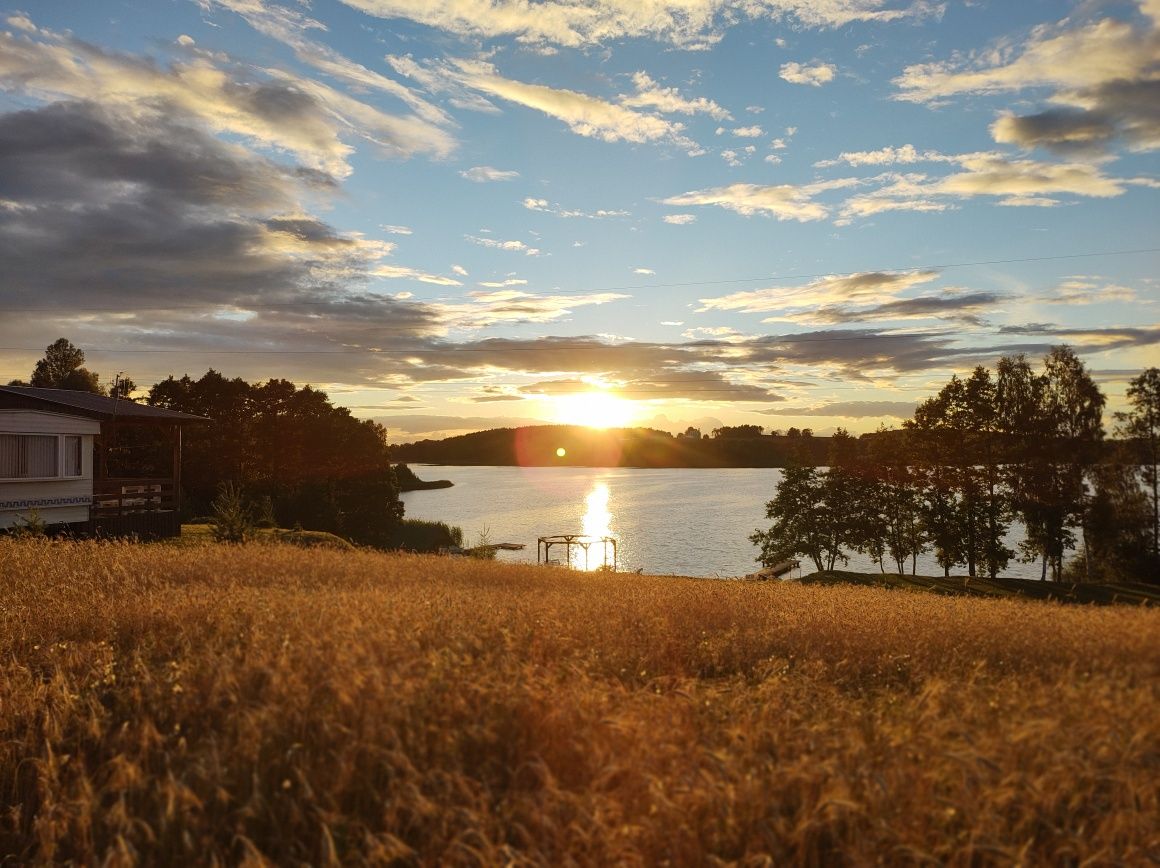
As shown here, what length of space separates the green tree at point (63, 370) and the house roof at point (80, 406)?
48.1m

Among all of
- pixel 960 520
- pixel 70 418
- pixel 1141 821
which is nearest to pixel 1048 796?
pixel 1141 821

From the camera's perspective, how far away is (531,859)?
10.7 ft

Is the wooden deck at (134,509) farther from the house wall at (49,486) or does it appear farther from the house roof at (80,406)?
the house roof at (80,406)

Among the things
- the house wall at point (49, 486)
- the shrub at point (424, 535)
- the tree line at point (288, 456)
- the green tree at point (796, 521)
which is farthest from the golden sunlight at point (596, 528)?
the house wall at point (49, 486)

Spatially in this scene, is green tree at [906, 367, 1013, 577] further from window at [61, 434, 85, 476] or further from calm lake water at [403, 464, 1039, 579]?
window at [61, 434, 85, 476]

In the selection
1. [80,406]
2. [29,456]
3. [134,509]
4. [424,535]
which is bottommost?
[424,535]

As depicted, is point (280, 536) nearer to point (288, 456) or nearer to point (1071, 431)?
point (288, 456)

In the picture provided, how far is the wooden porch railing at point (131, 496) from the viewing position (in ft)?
97.2

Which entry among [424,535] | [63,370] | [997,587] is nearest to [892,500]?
[997,587]

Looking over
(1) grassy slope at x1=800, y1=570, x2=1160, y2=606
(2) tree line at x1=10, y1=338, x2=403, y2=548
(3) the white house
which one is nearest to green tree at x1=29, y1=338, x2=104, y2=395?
(2) tree line at x1=10, y1=338, x2=403, y2=548

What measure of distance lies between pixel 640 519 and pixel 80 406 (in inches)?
2766

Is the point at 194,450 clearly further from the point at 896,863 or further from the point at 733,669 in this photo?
the point at 896,863

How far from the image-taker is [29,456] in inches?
1070

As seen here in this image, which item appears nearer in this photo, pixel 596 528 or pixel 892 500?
pixel 892 500
